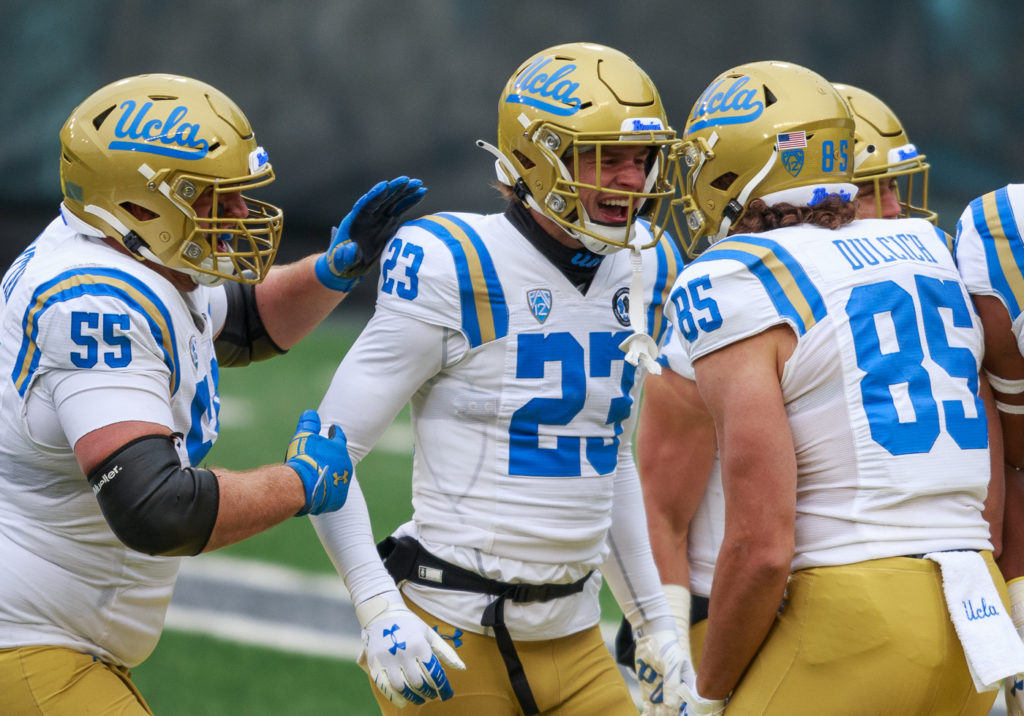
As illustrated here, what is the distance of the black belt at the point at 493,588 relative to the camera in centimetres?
256

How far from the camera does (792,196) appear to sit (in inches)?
94.3

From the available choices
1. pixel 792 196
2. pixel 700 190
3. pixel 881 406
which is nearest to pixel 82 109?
pixel 700 190

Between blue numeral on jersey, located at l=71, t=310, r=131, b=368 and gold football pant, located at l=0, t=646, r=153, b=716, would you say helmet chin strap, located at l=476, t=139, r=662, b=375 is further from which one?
gold football pant, located at l=0, t=646, r=153, b=716

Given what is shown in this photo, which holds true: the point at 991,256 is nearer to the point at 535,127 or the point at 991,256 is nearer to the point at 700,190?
the point at 700,190

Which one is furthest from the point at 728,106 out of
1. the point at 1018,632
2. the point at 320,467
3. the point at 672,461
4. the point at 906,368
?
the point at 1018,632

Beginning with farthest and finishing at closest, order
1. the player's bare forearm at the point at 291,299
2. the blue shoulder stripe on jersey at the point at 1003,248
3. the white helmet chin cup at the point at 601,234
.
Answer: the player's bare forearm at the point at 291,299, the white helmet chin cup at the point at 601,234, the blue shoulder stripe on jersey at the point at 1003,248

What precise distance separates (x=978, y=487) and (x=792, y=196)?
63 cm

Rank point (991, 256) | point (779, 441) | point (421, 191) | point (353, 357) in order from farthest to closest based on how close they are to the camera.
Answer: point (421, 191), point (353, 357), point (991, 256), point (779, 441)

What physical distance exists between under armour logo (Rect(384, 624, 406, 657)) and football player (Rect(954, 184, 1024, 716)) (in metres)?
1.12

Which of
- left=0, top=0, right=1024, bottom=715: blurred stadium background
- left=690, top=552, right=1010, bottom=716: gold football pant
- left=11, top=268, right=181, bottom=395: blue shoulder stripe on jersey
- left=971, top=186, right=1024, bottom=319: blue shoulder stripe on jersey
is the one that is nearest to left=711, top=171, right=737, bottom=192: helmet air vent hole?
left=971, top=186, right=1024, bottom=319: blue shoulder stripe on jersey

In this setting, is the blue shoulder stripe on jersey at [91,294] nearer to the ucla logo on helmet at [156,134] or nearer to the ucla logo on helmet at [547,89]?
the ucla logo on helmet at [156,134]

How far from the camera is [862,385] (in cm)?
215

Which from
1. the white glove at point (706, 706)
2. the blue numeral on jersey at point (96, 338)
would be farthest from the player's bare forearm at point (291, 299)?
the white glove at point (706, 706)

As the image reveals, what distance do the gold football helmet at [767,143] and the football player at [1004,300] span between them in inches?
9.6
